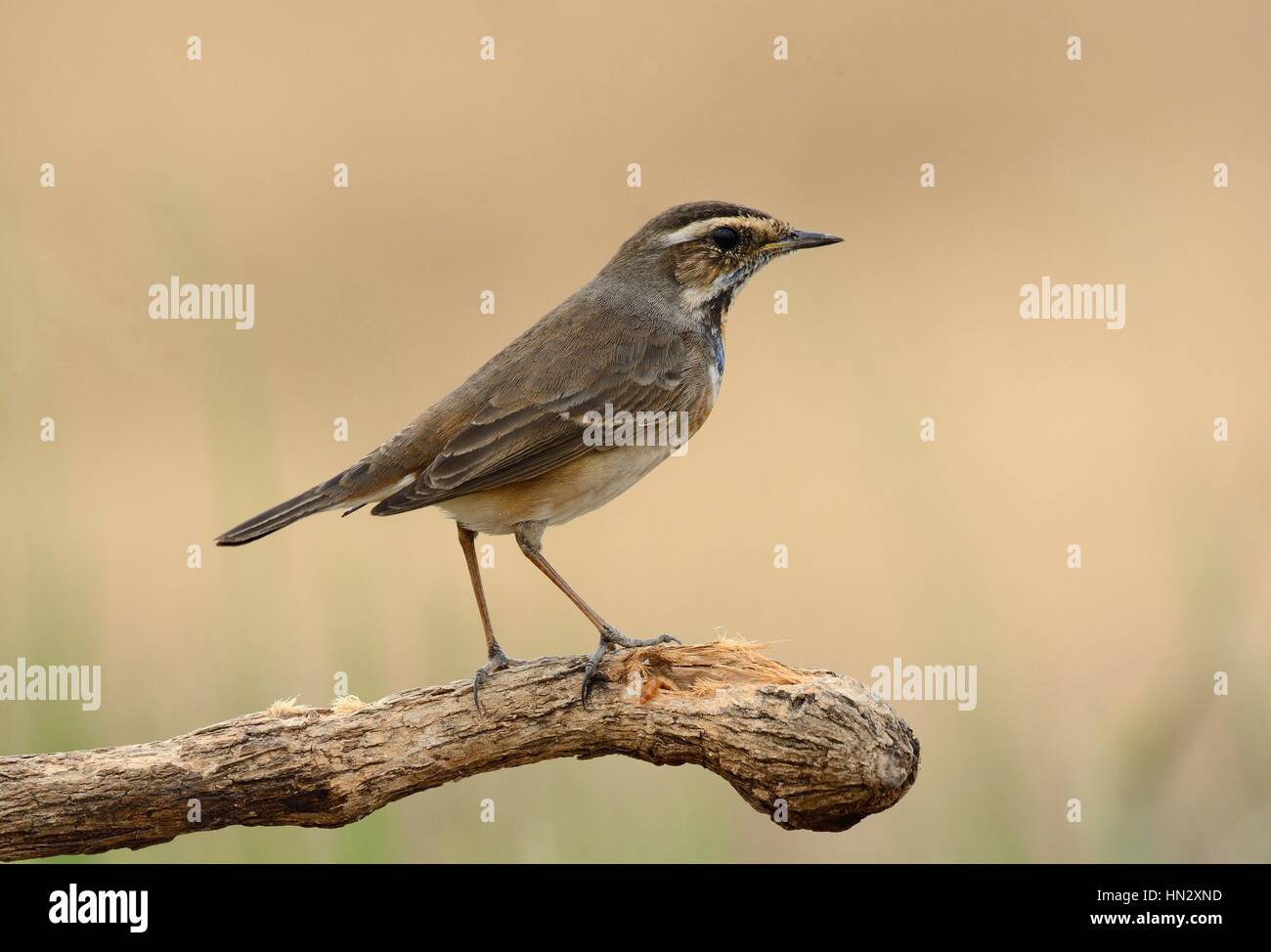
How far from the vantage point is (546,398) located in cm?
714

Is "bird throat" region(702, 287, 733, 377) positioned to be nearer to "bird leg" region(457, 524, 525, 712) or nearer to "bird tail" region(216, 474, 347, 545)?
"bird leg" region(457, 524, 525, 712)

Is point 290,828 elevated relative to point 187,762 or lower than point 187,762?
lower

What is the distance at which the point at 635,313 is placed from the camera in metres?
7.64

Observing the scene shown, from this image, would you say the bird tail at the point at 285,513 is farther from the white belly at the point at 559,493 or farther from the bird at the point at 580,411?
the white belly at the point at 559,493

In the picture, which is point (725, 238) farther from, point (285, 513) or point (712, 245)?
point (285, 513)

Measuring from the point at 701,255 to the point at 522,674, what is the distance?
95.9 inches

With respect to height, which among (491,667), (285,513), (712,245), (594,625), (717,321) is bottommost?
(491,667)

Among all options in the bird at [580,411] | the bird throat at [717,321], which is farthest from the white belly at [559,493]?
the bird throat at [717,321]

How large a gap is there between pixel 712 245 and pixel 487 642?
2.32 metres

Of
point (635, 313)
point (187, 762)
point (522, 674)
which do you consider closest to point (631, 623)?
point (635, 313)

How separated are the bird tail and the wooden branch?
36.9 inches

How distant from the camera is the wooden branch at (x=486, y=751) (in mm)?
5730

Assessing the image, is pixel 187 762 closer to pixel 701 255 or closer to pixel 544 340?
pixel 544 340

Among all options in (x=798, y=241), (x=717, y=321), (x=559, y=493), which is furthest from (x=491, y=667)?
(x=798, y=241)
